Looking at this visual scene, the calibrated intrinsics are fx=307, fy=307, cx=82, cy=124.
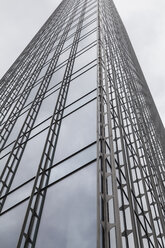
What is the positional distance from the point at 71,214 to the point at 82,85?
841 centimetres

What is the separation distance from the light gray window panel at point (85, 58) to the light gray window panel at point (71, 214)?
9305 mm

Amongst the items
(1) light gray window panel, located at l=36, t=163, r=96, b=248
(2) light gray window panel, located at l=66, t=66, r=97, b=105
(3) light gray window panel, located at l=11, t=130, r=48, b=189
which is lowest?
(1) light gray window panel, located at l=36, t=163, r=96, b=248

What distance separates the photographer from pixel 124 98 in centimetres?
2064

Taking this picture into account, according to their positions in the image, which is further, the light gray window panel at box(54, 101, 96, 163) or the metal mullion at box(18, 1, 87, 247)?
the light gray window panel at box(54, 101, 96, 163)

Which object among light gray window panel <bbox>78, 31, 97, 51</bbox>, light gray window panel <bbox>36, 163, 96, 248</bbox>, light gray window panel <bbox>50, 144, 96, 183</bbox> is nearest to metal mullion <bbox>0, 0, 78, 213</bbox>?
light gray window panel <bbox>78, 31, 97, 51</bbox>

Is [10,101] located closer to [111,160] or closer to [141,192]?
[141,192]

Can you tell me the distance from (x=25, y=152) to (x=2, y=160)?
2197 millimetres

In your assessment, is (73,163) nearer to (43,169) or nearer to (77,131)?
(43,169)

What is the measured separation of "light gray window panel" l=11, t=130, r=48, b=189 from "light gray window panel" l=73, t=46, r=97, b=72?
18.2 feet

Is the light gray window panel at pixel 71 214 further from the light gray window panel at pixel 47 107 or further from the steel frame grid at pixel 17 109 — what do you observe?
the steel frame grid at pixel 17 109

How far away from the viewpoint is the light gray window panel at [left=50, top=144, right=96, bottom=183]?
11.4 m

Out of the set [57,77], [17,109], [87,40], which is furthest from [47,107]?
[87,40]

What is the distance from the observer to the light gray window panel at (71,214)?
912 centimetres

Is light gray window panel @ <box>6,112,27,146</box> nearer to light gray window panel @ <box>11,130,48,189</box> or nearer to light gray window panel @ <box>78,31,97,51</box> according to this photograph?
light gray window panel @ <box>11,130,48,189</box>
